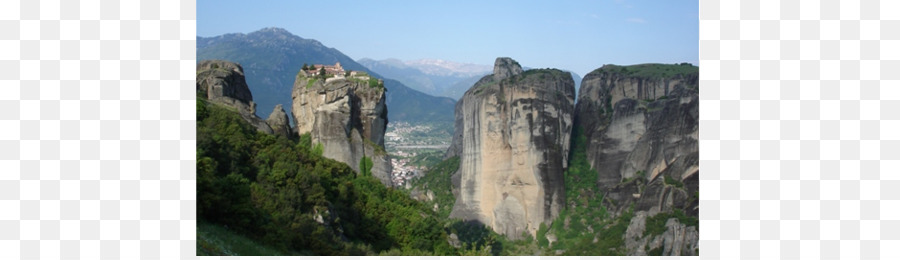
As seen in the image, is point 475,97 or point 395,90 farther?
point 395,90

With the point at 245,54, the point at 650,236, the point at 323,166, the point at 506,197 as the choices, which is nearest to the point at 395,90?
the point at 245,54

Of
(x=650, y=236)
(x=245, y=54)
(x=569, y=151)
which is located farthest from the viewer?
(x=245, y=54)

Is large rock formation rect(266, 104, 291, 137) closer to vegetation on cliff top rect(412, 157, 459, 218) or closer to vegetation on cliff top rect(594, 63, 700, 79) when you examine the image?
vegetation on cliff top rect(412, 157, 459, 218)

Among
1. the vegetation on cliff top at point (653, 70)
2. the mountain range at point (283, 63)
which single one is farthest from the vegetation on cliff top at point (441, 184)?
the mountain range at point (283, 63)

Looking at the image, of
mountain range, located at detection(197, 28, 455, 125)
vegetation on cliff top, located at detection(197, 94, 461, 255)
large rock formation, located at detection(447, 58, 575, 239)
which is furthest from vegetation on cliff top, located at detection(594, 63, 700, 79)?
mountain range, located at detection(197, 28, 455, 125)

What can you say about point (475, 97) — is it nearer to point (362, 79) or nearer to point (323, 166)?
point (362, 79)

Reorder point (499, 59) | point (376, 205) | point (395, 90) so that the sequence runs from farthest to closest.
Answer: point (395, 90), point (499, 59), point (376, 205)

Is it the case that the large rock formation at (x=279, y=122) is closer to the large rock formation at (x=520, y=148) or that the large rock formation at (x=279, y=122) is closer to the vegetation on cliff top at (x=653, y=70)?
the large rock formation at (x=520, y=148)
